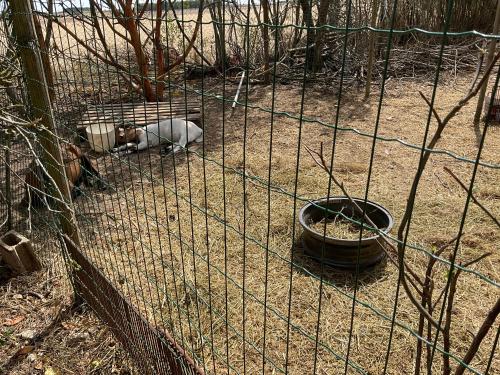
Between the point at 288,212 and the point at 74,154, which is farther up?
the point at 74,154

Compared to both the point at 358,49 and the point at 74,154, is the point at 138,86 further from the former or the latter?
the point at 358,49

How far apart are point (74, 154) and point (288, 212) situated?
2079 millimetres

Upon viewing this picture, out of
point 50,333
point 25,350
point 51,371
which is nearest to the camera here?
point 51,371

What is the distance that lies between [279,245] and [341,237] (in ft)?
1.64

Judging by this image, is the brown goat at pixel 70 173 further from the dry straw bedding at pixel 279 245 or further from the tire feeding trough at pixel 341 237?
the tire feeding trough at pixel 341 237

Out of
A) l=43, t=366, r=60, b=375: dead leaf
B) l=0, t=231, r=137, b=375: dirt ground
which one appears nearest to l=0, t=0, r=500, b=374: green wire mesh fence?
l=0, t=231, r=137, b=375: dirt ground

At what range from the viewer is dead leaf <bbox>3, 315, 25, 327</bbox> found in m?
2.87

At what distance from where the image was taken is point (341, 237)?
11.0ft

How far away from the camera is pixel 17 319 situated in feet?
9.55

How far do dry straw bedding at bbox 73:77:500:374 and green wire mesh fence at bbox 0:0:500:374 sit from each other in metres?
0.02

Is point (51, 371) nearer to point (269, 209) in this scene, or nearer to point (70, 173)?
point (269, 209)

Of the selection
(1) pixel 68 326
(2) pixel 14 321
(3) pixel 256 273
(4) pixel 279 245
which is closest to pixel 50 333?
(1) pixel 68 326

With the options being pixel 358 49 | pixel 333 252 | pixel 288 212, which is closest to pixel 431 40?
pixel 358 49

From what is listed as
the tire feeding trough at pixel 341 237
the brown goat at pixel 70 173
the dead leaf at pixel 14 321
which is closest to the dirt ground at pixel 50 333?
the dead leaf at pixel 14 321
